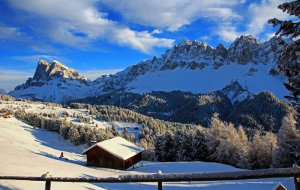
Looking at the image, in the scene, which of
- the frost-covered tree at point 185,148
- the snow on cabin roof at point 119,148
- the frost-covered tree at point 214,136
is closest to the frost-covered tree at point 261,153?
the frost-covered tree at point 214,136

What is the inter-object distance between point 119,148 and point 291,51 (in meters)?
51.7

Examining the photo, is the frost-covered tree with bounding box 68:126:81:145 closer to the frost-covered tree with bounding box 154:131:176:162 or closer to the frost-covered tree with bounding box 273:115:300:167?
the frost-covered tree with bounding box 154:131:176:162

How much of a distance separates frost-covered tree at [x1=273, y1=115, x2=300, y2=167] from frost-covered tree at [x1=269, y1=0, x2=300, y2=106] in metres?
36.0

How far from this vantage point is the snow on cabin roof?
59.0 meters

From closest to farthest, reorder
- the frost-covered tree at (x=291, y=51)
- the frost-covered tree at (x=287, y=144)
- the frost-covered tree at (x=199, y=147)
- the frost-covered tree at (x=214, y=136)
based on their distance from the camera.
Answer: the frost-covered tree at (x=291, y=51) < the frost-covered tree at (x=287, y=144) < the frost-covered tree at (x=214, y=136) < the frost-covered tree at (x=199, y=147)

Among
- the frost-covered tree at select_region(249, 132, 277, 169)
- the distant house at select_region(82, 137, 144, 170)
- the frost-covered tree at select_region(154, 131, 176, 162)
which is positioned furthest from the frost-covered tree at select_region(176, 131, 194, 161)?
the frost-covered tree at select_region(249, 132, 277, 169)

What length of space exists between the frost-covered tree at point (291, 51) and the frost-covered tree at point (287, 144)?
36.0 meters

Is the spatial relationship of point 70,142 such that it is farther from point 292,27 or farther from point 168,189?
point 292,27

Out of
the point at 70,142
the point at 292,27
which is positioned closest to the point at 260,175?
the point at 292,27

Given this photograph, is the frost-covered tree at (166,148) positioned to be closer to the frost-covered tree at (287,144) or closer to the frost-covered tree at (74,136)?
the frost-covered tree at (287,144)

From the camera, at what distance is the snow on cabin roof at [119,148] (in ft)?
194

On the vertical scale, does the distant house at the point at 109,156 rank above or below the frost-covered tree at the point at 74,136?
below

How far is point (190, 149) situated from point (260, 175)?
→ 6723 cm

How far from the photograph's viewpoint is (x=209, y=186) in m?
33.3
